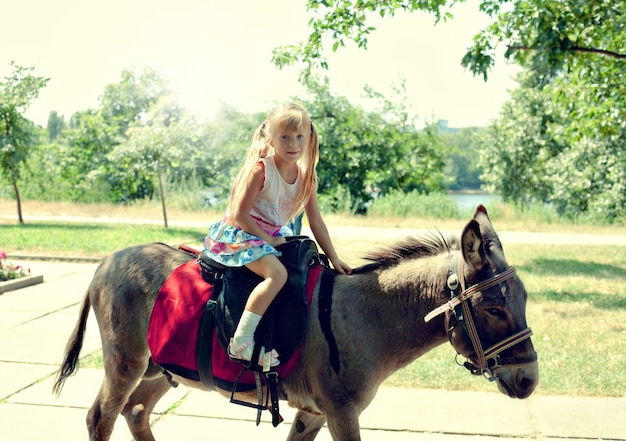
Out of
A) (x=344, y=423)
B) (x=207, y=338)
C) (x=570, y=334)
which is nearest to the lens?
(x=344, y=423)

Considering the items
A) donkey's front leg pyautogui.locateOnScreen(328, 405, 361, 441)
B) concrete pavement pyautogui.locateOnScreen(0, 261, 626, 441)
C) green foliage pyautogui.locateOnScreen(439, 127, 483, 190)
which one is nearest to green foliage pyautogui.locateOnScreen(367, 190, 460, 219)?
green foliage pyautogui.locateOnScreen(439, 127, 483, 190)

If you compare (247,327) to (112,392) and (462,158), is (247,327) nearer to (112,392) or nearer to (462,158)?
(112,392)

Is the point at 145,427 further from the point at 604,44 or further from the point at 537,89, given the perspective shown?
the point at 537,89

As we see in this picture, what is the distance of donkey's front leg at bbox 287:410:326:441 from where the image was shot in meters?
3.26

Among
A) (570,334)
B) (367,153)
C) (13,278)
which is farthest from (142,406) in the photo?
(367,153)

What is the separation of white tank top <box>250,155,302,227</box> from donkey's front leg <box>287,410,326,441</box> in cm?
108

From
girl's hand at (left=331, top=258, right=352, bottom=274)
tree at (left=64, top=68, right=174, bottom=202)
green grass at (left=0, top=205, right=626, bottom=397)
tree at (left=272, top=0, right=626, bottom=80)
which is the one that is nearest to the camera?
girl's hand at (left=331, top=258, right=352, bottom=274)

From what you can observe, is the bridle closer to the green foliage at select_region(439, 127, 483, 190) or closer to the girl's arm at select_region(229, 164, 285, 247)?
the girl's arm at select_region(229, 164, 285, 247)

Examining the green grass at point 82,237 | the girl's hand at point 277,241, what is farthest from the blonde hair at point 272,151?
the green grass at point 82,237

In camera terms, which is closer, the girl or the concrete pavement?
the girl

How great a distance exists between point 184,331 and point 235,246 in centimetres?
54

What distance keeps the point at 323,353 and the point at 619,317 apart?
262 inches

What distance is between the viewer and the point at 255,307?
283 cm

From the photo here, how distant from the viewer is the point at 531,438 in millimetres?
4203
